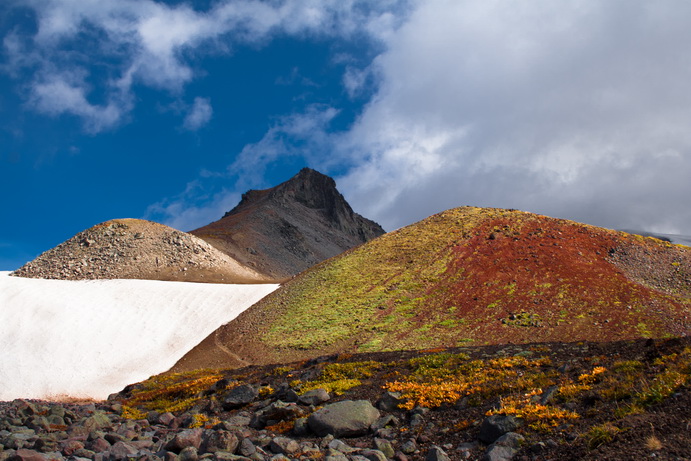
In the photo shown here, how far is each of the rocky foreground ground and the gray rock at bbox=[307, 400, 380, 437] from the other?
0.10ft

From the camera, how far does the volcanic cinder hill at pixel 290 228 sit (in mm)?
104500

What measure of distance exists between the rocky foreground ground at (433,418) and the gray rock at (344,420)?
32 mm

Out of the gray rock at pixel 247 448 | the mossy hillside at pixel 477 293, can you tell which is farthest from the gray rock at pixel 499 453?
the mossy hillside at pixel 477 293

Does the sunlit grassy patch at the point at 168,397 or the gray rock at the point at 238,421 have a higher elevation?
the sunlit grassy patch at the point at 168,397

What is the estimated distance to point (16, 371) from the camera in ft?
108

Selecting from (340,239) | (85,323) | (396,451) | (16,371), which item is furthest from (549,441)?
(340,239)

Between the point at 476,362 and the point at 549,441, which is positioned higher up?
the point at 476,362

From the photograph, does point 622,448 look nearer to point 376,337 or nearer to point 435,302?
point 376,337

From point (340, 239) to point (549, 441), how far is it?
154077 mm

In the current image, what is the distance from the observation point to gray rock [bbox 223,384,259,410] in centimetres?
1778

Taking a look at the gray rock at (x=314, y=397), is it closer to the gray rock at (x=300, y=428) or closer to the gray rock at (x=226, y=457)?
the gray rock at (x=300, y=428)

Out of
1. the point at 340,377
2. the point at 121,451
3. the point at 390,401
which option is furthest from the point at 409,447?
the point at 340,377

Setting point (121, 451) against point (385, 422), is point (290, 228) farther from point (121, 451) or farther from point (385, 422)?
point (121, 451)

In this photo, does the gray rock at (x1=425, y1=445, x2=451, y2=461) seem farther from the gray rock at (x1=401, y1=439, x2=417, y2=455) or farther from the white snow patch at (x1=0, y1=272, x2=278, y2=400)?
the white snow patch at (x1=0, y1=272, x2=278, y2=400)
